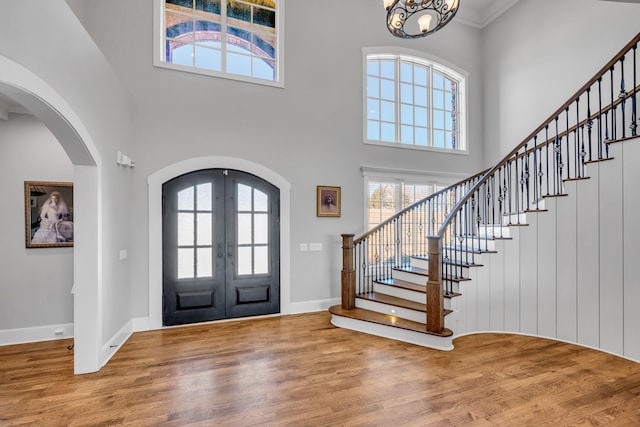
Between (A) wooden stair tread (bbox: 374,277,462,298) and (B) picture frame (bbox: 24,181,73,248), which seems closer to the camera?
(B) picture frame (bbox: 24,181,73,248)

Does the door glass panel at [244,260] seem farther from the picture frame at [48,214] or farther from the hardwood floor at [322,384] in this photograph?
the picture frame at [48,214]

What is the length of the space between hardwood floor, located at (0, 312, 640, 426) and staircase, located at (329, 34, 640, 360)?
0.76 feet

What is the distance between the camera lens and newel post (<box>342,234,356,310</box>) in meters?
4.81

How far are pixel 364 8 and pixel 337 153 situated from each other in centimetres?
277

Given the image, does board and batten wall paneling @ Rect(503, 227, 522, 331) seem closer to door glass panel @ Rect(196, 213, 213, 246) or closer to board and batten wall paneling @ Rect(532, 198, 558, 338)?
board and batten wall paneling @ Rect(532, 198, 558, 338)

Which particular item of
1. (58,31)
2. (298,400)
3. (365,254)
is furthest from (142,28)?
(298,400)

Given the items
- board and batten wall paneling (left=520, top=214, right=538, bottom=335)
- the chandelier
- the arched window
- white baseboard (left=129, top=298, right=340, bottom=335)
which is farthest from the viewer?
the arched window

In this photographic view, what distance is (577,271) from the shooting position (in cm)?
373

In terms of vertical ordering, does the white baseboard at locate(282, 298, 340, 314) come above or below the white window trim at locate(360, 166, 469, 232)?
below

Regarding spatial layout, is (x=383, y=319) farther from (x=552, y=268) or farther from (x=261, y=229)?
(x=261, y=229)

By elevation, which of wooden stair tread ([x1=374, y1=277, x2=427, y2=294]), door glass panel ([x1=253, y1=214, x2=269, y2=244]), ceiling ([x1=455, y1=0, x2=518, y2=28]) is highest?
ceiling ([x1=455, y1=0, x2=518, y2=28])

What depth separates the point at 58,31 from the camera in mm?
2584

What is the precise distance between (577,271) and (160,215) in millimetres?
5332

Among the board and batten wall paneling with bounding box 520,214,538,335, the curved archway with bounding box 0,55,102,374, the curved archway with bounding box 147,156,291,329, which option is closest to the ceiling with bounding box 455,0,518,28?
the board and batten wall paneling with bounding box 520,214,538,335
